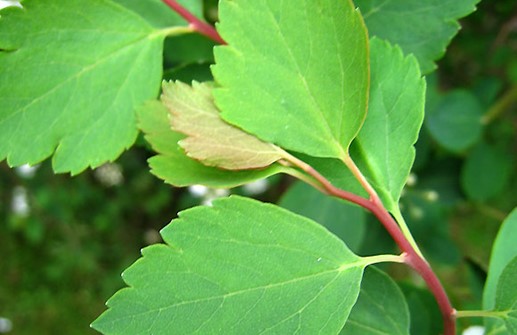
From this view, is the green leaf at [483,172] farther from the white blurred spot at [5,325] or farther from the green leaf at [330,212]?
the white blurred spot at [5,325]

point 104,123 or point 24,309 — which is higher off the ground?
point 104,123

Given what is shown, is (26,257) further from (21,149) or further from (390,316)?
(390,316)

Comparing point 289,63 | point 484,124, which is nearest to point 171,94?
point 289,63

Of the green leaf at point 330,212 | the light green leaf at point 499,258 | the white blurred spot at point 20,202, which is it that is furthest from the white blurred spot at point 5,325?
the light green leaf at point 499,258

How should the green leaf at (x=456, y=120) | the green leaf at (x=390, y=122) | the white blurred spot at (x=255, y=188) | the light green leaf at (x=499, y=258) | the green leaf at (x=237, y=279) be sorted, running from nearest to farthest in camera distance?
the green leaf at (x=237, y=279) → the green leaf at (x=390, y=122) → the light green leaf at (x=499, y=258) → the green leaf at (x=456, y=120) → the white blurred spot at (x=255, y=188)

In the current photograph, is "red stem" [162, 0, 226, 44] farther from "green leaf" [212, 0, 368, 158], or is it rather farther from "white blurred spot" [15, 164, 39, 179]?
"white blurred spot" [15, 164, 39, 179]
